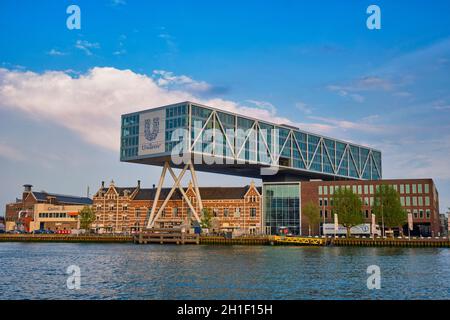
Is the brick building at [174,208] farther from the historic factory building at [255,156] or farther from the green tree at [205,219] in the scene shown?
the green tree at [205,219]

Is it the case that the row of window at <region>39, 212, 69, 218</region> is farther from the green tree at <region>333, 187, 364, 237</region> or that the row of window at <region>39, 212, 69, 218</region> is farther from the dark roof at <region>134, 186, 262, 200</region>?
the green tree at <region>333, 187, 364, 237</region>

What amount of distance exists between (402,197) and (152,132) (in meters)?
63.4

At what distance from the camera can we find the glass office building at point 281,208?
455ft

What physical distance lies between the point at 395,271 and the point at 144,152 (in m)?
83.0

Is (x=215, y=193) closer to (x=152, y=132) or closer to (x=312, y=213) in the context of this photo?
(x=152, y=132)

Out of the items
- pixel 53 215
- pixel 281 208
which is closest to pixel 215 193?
pixel 281 208

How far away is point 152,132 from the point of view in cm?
12525

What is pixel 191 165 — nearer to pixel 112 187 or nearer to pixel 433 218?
pixel 112 187

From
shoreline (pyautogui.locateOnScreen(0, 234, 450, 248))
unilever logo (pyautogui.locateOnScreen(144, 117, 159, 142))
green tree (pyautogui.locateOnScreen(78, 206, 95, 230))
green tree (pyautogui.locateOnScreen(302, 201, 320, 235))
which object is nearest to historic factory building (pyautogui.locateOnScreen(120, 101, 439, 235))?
unilever logo (pyautogui.locateOnScreen(144, 117, 159, 142))

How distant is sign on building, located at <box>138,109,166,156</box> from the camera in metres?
123

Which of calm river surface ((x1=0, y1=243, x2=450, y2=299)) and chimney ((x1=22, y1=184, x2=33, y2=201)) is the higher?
chimney ((x1=22, y1=184, x2=33, y2=201))

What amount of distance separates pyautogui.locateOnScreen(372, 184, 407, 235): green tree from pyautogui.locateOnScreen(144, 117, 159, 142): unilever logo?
171 ft

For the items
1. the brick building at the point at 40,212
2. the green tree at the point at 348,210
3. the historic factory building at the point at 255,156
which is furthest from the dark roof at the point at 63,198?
the green tree at the point at 348,210
